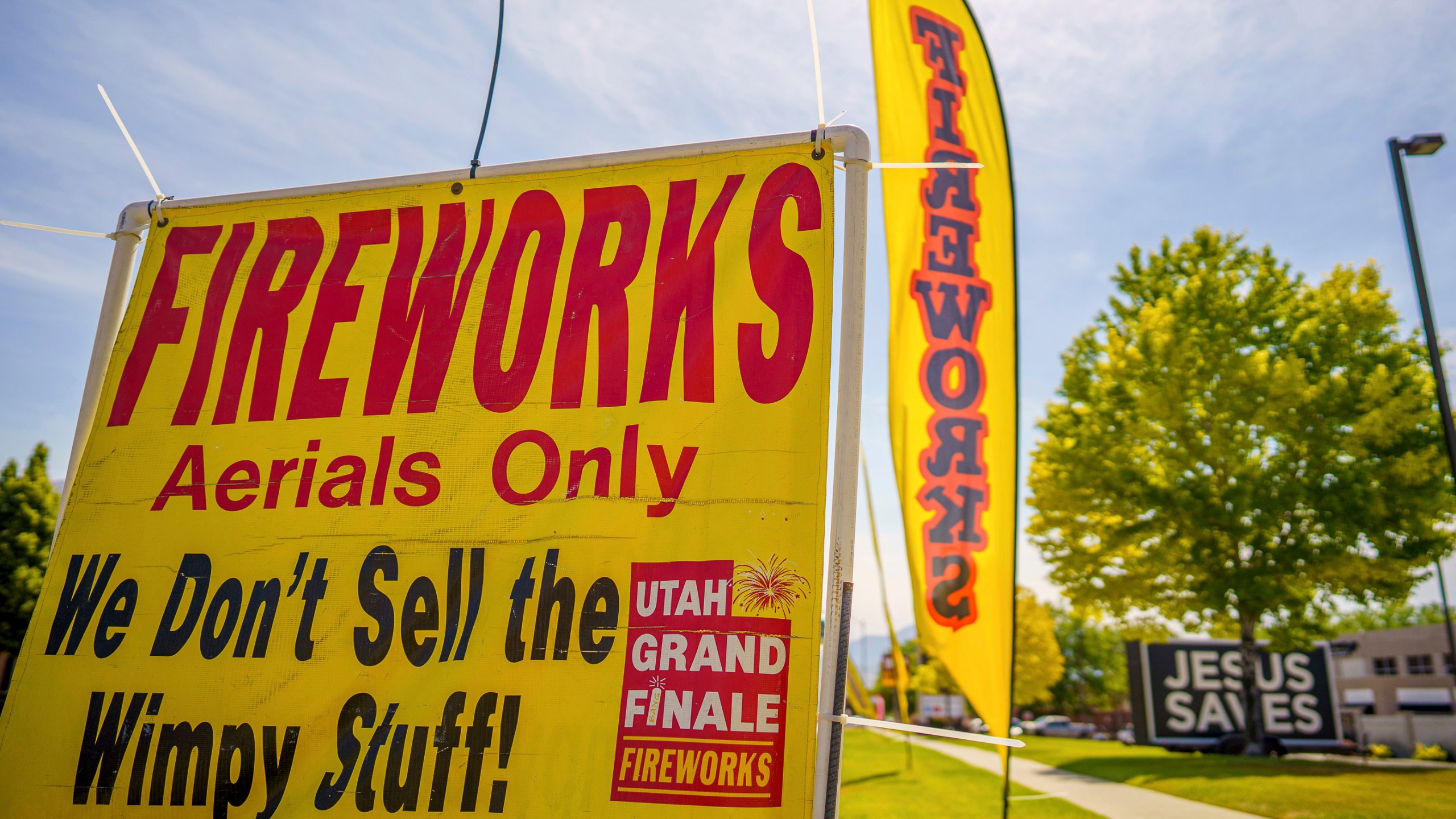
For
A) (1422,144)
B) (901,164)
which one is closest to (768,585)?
(901,164)

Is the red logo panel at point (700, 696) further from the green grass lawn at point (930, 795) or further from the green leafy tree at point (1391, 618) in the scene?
the green leafy tree at point (1391, 618)

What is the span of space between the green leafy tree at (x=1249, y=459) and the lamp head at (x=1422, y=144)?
14.8ft

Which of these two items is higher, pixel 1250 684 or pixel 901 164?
pixel 901 164

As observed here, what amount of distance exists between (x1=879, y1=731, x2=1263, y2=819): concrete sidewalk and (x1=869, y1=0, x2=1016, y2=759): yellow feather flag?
27.8 feet

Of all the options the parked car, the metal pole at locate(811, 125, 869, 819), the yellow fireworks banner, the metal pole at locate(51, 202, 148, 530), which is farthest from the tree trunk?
the parked car

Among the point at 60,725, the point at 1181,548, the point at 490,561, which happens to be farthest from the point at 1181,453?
the point at 60,725

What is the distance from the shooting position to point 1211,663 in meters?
23.4

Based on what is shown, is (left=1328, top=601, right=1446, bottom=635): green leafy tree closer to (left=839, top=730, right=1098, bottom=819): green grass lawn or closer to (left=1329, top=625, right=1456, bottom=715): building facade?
(left=1329, top=625, right=1456, bottom=715): building facade

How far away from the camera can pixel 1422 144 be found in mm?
10992

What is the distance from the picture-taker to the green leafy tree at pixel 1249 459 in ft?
48.5

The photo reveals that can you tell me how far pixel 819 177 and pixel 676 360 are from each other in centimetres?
91

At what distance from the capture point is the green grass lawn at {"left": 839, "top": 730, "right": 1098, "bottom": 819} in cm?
973

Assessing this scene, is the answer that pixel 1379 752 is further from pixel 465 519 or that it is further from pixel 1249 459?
pixel 465 519

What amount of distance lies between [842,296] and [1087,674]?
274 ft
